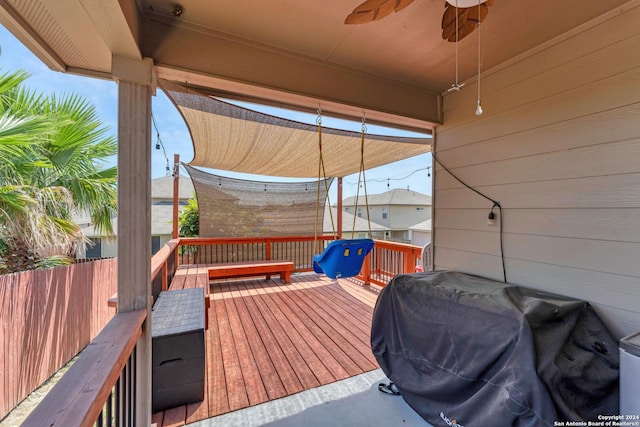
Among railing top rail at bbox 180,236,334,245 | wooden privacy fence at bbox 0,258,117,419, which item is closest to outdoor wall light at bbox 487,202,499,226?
wooden privacy fence at bbox 0,258,117,419

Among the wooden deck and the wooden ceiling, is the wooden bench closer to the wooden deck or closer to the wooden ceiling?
the wooden deck

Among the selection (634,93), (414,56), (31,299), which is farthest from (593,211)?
(31,299)

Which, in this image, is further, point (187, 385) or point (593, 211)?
point (187, 385)

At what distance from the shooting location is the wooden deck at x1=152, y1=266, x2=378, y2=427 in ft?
6.77

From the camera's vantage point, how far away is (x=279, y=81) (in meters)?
1.79

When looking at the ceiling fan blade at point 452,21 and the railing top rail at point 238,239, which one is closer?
the ceiling fan blade at point 452,21

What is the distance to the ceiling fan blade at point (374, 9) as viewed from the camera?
3.69 feet

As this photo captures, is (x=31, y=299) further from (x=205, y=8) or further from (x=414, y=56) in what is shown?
(x=414, y=56)

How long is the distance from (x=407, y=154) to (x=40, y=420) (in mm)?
4278

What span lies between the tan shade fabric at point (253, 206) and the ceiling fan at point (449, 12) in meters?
3.74

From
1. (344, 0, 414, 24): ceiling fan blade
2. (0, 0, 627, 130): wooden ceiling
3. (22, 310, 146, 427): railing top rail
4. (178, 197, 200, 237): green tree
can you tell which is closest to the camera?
(22, 310, 146, 427): railing top rail

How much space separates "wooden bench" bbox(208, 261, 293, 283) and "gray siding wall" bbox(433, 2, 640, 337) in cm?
337

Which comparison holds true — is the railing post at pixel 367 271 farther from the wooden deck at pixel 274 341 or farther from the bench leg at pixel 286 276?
the bench leg at pixel 286 276

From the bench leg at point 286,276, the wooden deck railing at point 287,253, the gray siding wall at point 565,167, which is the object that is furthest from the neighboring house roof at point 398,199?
the gray siding wall at point 565,167
